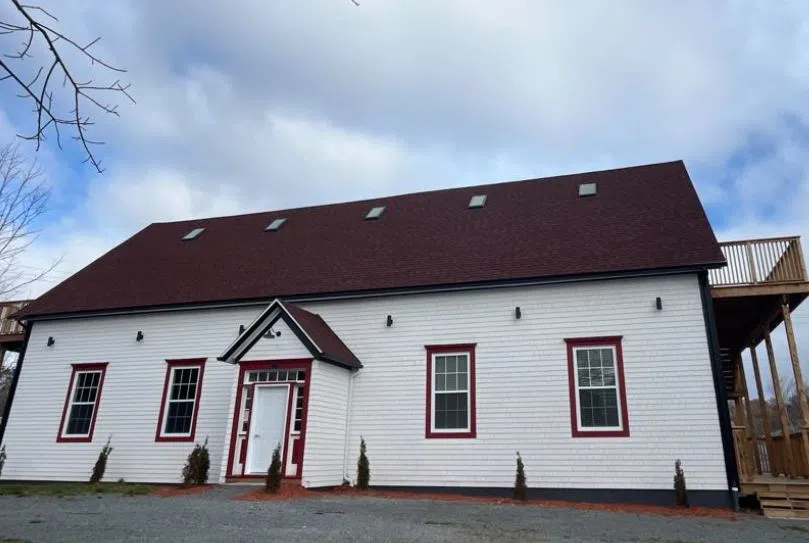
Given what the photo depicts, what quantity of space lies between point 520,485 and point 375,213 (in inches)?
393

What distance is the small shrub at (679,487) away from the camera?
444 inches

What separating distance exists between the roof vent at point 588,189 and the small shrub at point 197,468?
12057mm

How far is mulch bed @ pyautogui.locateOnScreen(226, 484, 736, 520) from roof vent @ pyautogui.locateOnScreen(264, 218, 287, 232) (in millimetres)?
9567

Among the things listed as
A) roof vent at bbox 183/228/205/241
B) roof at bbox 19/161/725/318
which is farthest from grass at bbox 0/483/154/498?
roof vent at bbox 183/228/205/241

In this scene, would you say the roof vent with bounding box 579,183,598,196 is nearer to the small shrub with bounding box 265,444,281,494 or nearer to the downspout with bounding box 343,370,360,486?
the downspout with bounding box 343,370,360,486

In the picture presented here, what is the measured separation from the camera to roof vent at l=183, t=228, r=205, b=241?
68.0ft

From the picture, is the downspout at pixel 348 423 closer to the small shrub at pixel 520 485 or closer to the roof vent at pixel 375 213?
the small shrub at pixel 520 485

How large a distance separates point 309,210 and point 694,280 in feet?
42.1

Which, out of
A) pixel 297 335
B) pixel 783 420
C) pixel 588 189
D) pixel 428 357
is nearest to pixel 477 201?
pixel 588 189

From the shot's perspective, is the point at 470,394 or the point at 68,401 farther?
the point at 68,401

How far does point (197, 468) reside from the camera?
13.5 metres

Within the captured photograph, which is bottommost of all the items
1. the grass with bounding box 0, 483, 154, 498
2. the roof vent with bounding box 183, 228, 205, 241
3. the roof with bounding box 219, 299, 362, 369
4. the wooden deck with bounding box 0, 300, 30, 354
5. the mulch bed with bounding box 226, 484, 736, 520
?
the grass with bounding box 0, 483, 154, 498

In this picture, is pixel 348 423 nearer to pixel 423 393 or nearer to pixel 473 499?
pixel 423 393

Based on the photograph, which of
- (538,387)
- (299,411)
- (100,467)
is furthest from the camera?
(100,467)
